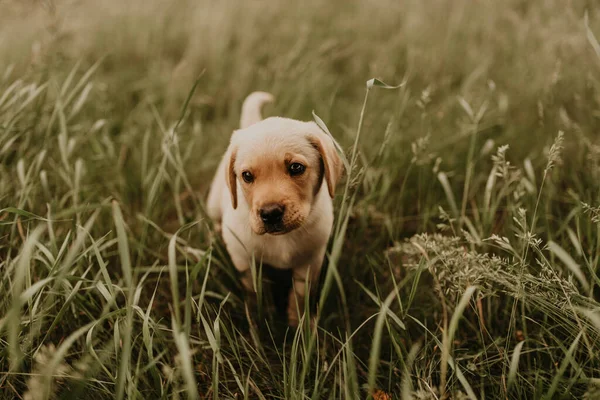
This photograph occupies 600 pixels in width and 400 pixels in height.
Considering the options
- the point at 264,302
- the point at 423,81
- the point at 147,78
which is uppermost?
the point at 147,78

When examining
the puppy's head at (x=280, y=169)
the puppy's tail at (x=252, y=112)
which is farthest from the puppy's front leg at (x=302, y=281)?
the puppy's tail at (x=252, y=112)

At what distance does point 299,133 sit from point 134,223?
1452mm

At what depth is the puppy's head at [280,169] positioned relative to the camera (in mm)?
1895

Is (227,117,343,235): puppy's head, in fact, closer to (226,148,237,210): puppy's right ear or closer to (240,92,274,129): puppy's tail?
(226,148,237,210): puppy's right ear

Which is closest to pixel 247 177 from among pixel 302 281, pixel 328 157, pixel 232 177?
pixel 232 177

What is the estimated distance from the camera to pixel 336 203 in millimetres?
2557

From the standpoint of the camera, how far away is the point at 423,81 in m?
4.30

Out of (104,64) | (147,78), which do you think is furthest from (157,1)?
(147,78)

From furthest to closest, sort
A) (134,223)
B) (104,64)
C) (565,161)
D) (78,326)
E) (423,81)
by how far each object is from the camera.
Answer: (104,64)
(423,81)
(565,161)
(134,223)
(78,326)

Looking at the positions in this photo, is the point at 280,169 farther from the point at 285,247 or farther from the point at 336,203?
the point at 336,203

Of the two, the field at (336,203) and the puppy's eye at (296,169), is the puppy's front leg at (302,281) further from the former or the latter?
the puppy's eye at (296,169)

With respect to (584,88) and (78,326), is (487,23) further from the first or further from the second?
(78,326)

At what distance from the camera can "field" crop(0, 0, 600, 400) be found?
1776mm

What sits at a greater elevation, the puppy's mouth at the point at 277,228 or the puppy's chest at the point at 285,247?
the puppy's mouth at the point at 277,228
